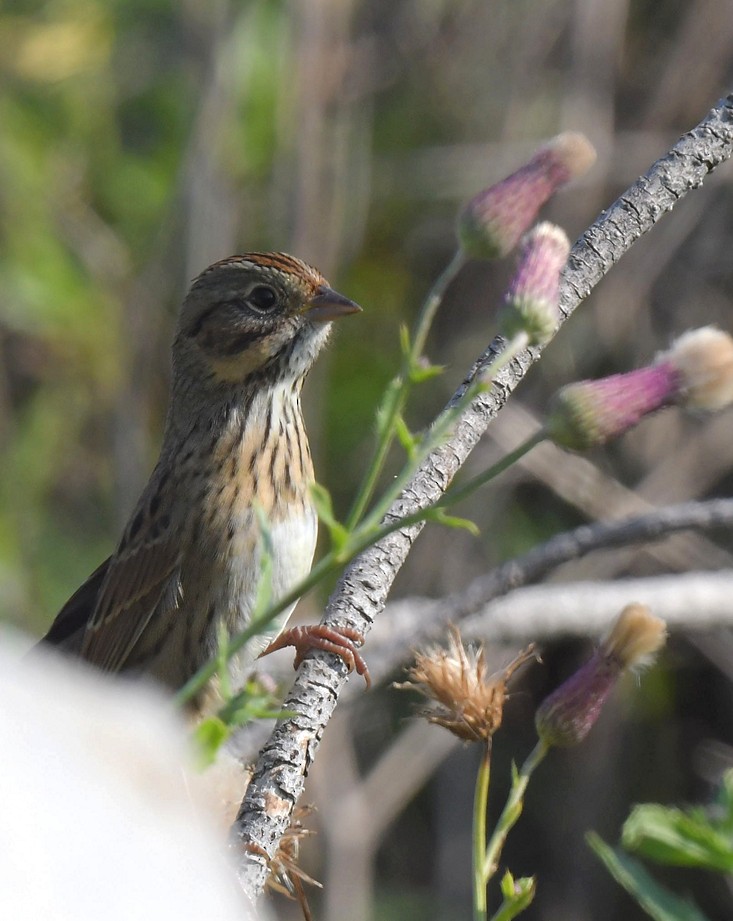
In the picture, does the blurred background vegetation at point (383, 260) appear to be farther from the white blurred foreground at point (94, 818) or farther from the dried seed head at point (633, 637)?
the white blurred foreground at point (94, 818)

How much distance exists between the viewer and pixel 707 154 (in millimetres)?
1935

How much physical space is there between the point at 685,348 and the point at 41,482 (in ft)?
11.5

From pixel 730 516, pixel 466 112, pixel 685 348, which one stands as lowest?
pixel 685 348

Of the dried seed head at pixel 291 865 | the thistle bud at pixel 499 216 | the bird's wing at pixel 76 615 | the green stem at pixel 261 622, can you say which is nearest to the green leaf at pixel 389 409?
the green stem at pixel 261 622

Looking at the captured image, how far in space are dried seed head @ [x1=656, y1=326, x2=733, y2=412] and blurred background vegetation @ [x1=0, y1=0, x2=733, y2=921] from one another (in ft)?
9.94

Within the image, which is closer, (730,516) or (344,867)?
(730,516)

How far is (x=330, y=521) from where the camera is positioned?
130cm

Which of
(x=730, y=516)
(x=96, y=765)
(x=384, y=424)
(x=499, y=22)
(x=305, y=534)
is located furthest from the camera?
(x=499, y=22)

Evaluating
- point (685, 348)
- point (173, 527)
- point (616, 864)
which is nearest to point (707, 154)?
point (685, 348)

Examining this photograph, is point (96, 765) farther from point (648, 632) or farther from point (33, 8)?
point (33, 8)

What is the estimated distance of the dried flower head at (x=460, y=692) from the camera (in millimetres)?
1617

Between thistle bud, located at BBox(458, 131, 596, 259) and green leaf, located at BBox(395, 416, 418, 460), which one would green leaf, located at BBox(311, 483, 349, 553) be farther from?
thistle bud, located at BBox(458, 131, 596, 259)

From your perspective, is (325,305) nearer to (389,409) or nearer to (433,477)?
(433,477)

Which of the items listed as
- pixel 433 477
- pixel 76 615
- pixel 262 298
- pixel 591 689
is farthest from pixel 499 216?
pixel 76 615
